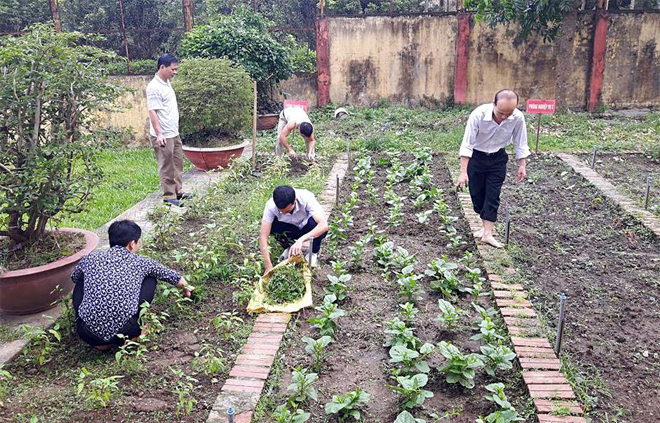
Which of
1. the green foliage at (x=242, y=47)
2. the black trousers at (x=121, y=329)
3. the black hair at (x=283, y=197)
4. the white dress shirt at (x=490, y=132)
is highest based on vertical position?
the green foliage at (x=242, y=47)

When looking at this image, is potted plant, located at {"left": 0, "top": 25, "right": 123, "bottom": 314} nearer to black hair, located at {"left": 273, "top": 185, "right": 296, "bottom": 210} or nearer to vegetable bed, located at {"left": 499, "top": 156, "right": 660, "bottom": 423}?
black hair, located at {"left": 273, "top": 185, "right": 296, "bottom": 210}

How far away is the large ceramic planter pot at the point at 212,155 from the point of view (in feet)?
28.2

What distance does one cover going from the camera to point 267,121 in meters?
12.1

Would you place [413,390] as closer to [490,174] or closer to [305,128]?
[490,174]

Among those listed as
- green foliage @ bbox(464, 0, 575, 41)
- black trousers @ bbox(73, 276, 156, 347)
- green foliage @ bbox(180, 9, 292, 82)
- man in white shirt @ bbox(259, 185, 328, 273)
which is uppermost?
green foliage @ bbox(464, 0, 575, 41)

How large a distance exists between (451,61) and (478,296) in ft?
32.0

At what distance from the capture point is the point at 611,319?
4.23m

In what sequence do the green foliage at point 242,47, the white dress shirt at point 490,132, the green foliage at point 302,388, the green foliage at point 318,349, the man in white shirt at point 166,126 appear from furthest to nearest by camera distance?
1. the green foliage at point 242,47
2. the man in white shirt at point 166,126
3. the white dress shirt at point 490,132
4. the green foliage at point 318,349
5. the green foliage at point 302,388

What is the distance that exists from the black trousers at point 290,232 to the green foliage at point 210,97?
4.19m

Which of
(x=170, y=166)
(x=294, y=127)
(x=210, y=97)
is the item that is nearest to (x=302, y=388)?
(x=170, y=166)

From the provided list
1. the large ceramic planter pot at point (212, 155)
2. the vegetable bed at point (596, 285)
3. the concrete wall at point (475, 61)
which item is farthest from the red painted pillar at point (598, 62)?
the large ceramic planter pot at point (212, 155)

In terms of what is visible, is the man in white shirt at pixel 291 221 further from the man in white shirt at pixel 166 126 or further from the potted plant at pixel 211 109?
the potted plant at pixel 211 109

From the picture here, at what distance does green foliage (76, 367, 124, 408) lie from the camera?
314 cm

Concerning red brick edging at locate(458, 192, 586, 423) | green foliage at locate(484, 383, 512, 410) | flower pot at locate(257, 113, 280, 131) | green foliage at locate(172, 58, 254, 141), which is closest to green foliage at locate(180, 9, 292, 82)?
flower pot at locate(257, 113, 280, 131)
